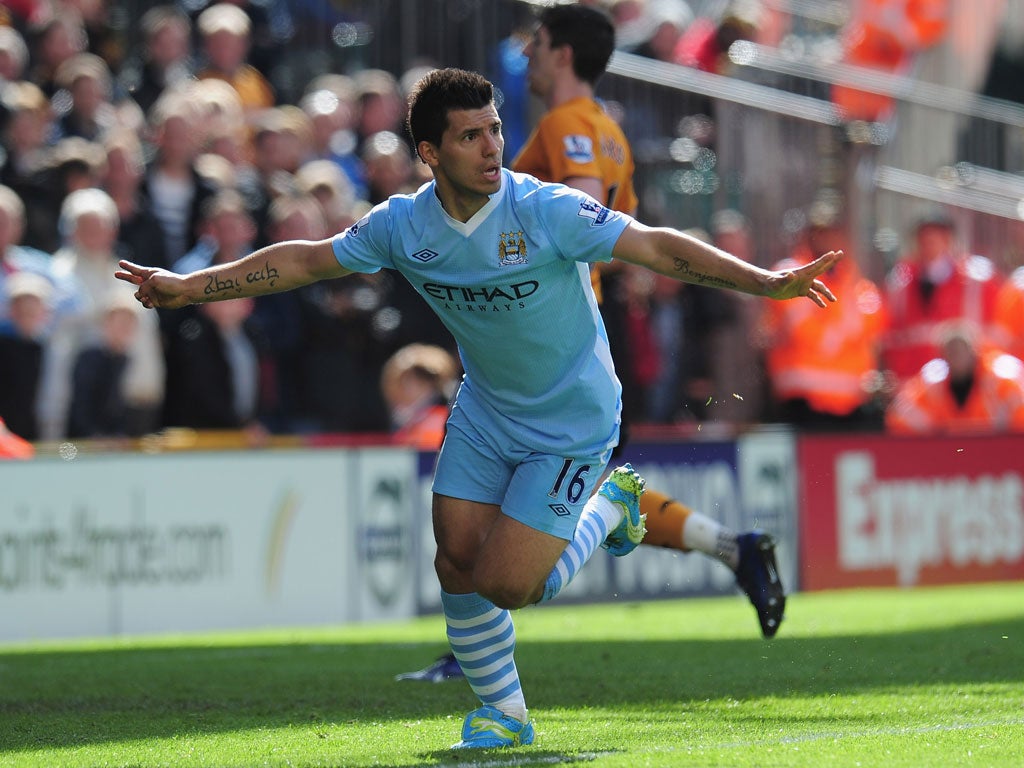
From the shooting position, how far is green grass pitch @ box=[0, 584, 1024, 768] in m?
6.29

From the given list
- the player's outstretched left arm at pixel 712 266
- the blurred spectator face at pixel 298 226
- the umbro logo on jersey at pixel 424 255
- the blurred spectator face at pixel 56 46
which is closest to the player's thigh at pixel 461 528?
the umbro logo on jersey at pixel 424 255

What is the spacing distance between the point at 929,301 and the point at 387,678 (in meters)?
8.79

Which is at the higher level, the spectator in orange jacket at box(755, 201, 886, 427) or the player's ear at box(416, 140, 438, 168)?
the player's ear at box(416, 140, 438, 168)

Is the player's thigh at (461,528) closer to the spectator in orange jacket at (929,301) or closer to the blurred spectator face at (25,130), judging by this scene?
the blurred spectator face at (25,130)

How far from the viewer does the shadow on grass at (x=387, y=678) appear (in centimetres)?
752

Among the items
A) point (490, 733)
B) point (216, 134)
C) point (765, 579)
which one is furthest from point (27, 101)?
point (490, 733)

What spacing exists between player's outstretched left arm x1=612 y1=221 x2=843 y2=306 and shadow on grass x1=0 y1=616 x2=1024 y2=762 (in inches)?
66.3

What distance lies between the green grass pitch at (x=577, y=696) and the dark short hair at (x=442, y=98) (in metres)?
2.19

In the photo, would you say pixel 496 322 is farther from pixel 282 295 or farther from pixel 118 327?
pixel 282 295

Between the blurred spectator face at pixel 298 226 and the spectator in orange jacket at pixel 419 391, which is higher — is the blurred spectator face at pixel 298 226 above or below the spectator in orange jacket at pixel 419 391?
above

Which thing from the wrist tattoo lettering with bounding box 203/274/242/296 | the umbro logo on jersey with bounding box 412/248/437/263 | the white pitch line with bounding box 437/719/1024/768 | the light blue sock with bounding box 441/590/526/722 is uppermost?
the umbro logo on jersey with bounding box 412/248/437/263

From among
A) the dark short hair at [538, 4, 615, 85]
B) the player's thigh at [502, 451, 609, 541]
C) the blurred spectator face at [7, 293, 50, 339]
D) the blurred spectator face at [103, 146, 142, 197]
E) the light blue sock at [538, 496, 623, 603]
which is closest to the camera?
the player's thigh at [502, 451, 609, 541]

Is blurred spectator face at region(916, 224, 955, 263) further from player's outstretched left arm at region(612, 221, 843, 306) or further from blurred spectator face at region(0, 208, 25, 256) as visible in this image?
player's outstretched left arm at region(612, 221, 843, 306)

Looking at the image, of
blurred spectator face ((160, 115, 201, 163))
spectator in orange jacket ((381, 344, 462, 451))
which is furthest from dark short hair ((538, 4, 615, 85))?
blurred spectator face ((160, 115, 201, 163))
